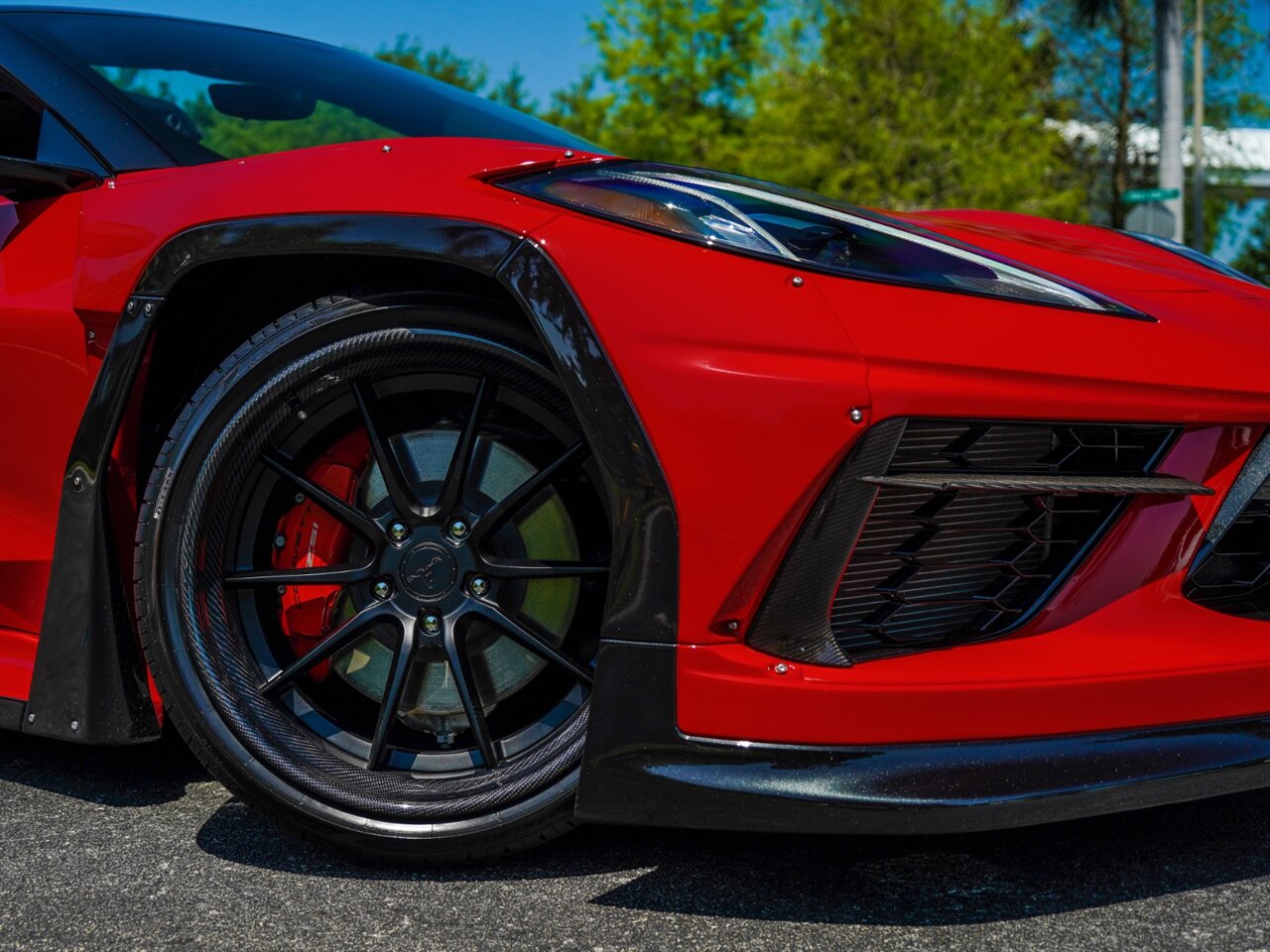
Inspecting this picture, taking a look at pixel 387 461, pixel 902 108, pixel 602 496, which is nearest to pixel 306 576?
pixel 387 461

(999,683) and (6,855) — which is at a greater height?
(999,683)

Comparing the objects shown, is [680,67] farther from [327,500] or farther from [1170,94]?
[327,500]

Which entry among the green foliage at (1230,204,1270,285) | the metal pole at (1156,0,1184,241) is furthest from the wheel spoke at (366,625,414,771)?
the green foliage at (1230,204,1270,285)

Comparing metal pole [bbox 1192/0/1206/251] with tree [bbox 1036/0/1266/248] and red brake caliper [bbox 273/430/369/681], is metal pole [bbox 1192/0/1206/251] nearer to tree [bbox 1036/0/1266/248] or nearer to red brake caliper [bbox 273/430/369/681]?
tree [bbox 1036/0/1266/248]

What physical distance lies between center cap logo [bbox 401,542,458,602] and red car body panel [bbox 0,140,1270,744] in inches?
15.5

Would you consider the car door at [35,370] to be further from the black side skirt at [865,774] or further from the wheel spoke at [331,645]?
the black side skirt at [865,774]

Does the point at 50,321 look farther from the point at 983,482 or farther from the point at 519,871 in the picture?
the point at 983,482

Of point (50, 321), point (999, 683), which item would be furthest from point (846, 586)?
point (50, 321)

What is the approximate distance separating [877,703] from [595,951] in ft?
1.53

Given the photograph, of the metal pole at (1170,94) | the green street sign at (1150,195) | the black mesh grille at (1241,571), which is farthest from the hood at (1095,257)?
the metal pole at (1170,94)

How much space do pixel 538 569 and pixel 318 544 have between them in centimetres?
42

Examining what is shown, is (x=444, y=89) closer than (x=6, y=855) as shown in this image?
No

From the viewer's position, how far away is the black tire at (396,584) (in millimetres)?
1837

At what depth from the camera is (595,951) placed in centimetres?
162
